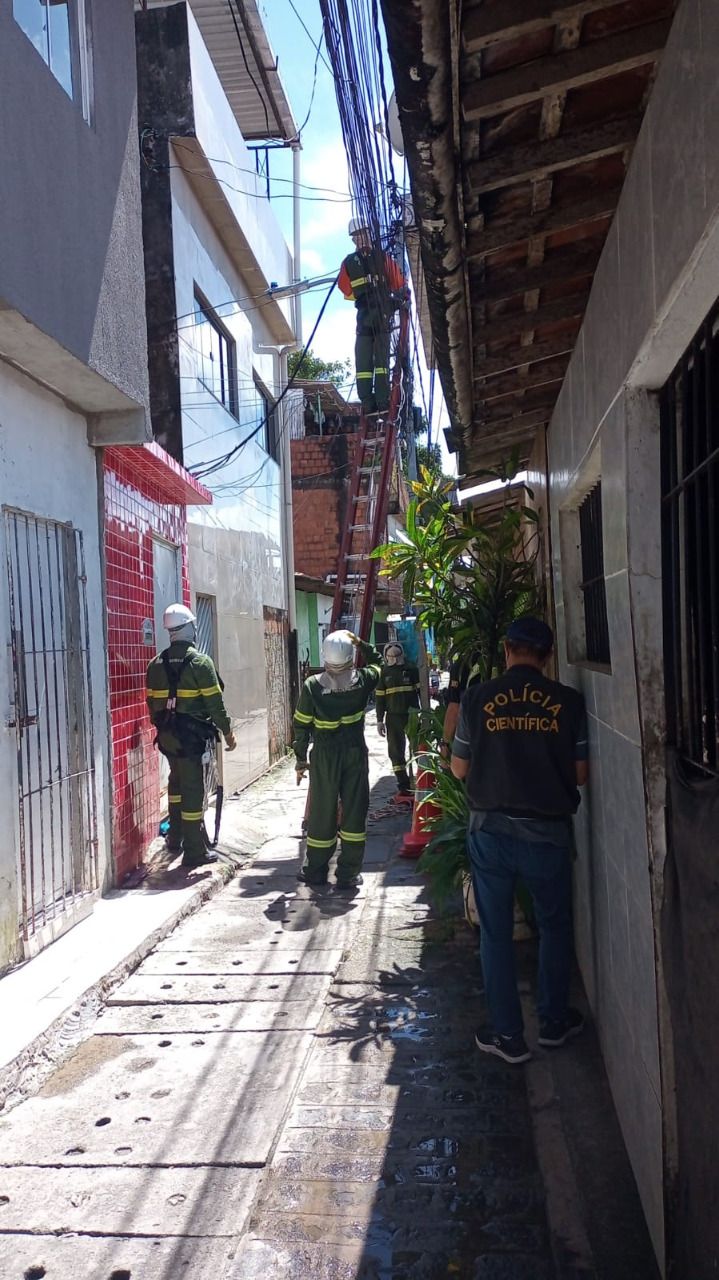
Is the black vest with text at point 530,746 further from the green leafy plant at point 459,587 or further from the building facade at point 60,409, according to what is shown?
the building facade at point 60,409

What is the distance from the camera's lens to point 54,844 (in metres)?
5.70

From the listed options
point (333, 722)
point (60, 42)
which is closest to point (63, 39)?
point (60, 42)

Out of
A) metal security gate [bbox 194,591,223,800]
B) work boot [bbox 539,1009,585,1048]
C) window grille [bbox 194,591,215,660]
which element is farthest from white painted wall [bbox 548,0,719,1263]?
window grille [bbox 194,591,215,660]

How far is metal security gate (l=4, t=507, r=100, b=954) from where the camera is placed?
5176 mm

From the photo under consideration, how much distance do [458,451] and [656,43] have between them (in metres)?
3.90

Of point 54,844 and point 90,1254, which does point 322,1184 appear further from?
point 54,844

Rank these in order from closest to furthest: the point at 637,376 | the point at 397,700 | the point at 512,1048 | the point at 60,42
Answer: the point at 637,376, the point at 512,1048, the point at 60,42, the point at 397,700

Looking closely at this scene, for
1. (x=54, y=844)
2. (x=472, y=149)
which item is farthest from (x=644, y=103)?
(x=54, y=844)

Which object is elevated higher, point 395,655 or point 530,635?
point 530,635

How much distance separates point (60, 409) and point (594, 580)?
11.7 feet

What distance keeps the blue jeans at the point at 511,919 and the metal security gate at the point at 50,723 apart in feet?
7.98

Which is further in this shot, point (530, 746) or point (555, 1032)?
point (555, 1032)

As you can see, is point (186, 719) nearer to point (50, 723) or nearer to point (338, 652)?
point (338, 652)

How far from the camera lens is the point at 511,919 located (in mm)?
3980
